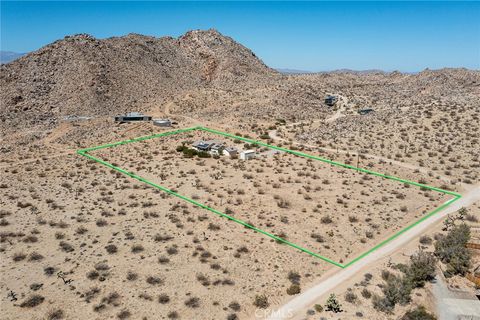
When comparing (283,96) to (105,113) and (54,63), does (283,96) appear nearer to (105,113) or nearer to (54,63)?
(105,113)

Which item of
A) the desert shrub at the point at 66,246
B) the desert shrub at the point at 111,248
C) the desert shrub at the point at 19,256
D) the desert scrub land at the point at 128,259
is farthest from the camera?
A: the desert shrub at the point at 111,248

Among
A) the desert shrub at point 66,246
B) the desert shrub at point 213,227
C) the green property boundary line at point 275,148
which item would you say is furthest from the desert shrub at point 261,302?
the desert shrub at point 66,246

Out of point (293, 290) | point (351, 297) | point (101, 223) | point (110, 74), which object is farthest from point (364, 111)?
point (101, 223)

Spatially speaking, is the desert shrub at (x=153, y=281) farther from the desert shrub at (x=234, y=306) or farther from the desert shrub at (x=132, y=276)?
the desert shrub at (x=234, y=306)

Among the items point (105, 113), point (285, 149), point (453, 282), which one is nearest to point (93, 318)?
point (453, 282)

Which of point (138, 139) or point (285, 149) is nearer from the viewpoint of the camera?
point (285, 149)
